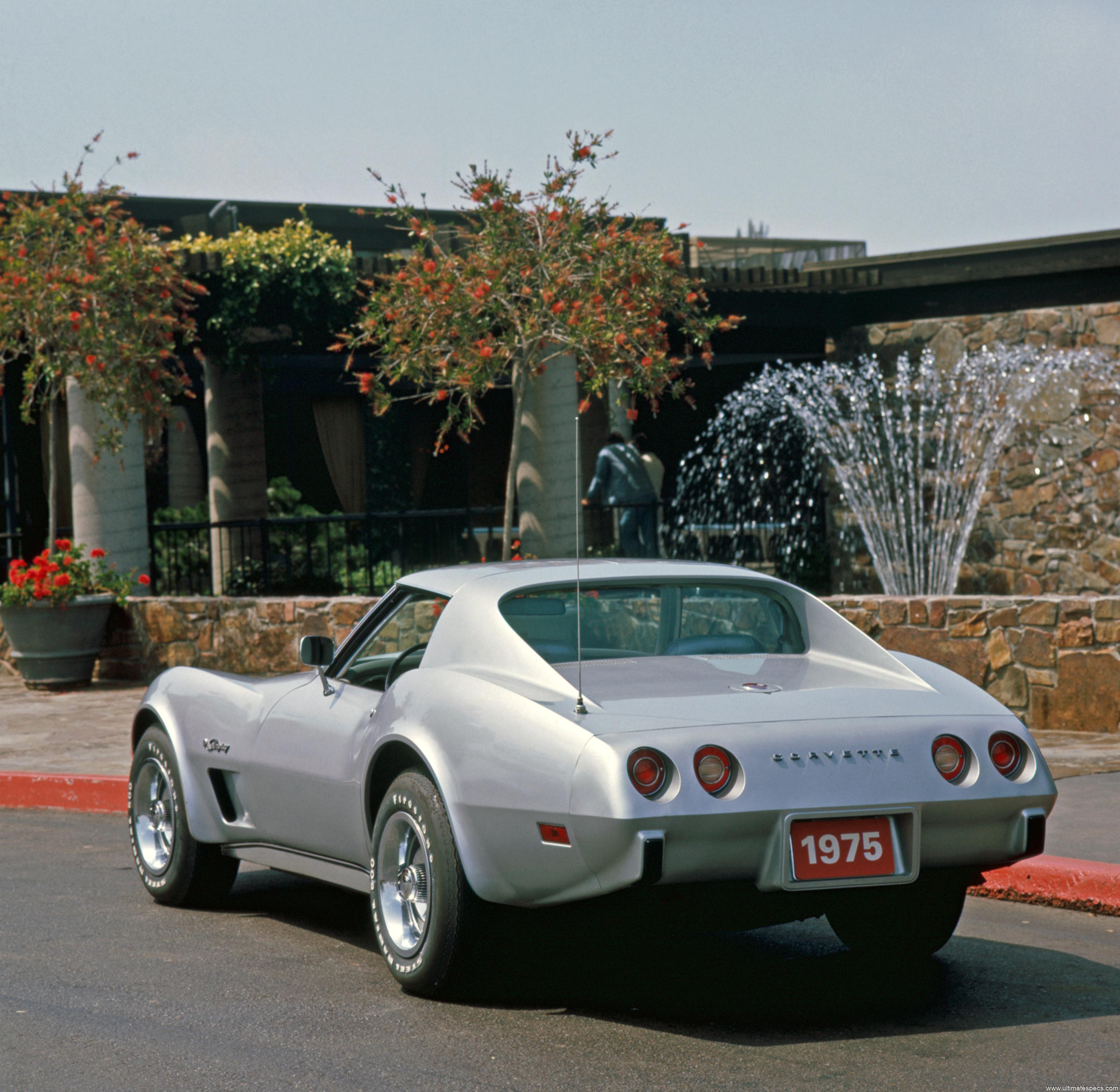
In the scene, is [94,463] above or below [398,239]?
below

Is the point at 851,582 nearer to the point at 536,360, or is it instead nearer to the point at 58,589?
the point at 536,360

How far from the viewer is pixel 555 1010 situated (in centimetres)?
475

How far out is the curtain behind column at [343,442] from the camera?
28672mm

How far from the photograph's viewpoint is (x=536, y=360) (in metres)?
13.5

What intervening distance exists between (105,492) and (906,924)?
11585 mm

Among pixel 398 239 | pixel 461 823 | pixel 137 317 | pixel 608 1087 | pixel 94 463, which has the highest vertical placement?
pixel 398 239

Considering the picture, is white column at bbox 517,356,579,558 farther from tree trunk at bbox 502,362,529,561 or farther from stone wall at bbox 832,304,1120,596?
stone wall at bbox 832,304,1120,596

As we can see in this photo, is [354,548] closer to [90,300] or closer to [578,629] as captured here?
[90,300]

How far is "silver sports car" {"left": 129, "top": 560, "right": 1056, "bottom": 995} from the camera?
436 centimetres

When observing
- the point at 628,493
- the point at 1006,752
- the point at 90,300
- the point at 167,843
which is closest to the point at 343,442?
the point at 628,493

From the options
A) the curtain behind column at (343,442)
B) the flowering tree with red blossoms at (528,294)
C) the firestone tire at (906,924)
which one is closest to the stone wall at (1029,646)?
the flowering tree with red blossoms at (528,294)

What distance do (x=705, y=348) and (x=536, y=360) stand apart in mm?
1497

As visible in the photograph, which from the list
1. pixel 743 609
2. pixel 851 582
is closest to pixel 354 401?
pixel 851 582

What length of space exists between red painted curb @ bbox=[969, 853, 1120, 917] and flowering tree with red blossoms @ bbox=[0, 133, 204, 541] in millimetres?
10011
